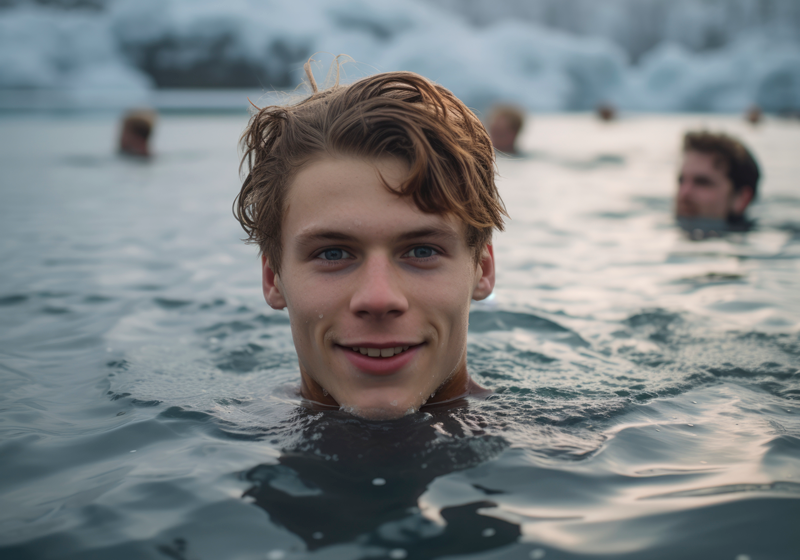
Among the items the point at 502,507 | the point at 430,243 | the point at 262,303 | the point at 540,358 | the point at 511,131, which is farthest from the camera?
the point at 511,131

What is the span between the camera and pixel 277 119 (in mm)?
2906

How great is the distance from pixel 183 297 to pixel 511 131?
11229mm

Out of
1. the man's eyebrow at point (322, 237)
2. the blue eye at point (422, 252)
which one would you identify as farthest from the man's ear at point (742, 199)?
the man's eyebrow at point (322, 237)

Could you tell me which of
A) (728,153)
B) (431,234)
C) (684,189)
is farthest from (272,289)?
(728,153)

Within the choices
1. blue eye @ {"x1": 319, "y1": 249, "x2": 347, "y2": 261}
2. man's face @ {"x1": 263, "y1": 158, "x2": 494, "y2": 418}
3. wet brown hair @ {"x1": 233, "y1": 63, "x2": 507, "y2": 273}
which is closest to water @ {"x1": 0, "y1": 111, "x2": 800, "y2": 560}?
man's face @ {"x1": 263, "y1": 158, "x2": 494, "y2": 418}

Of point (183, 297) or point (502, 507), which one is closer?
point (502, 507)

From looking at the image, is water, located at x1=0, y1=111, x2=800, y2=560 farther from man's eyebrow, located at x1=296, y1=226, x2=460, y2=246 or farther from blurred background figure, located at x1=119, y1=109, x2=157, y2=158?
blurred background figure, located at x1=119, y1=109, x2=157, y2=158

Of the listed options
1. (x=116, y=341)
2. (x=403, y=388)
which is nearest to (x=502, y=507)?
(x=403, y=388)

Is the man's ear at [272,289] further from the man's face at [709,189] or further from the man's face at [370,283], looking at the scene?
the man's face at [709,189]

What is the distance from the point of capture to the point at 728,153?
825cm

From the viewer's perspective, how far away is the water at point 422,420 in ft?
6.77

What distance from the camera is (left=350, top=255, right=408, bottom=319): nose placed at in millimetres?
2365

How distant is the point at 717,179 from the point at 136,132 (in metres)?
12.0

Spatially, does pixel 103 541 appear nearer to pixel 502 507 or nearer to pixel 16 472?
pixel 16 472
